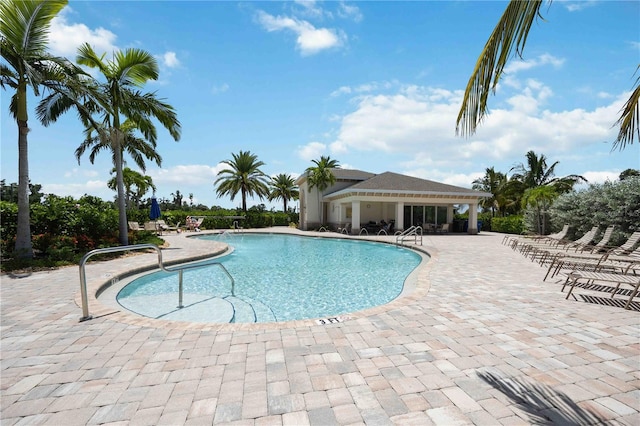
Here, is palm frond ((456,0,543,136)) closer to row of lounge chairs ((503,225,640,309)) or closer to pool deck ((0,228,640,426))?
pool deck ((0,228,640,426))

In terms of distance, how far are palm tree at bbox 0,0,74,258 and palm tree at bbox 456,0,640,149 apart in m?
12.0

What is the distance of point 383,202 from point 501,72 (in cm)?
2414

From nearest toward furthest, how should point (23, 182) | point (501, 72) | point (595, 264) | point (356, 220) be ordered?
point (501, 72), point (595, 264), point (23, 182), point (356, 220)

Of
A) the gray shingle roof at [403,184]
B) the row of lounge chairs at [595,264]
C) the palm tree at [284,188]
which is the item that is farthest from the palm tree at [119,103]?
the palm tree at [284,188]

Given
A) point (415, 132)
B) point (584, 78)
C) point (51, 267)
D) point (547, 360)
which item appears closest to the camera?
point (547, 360)

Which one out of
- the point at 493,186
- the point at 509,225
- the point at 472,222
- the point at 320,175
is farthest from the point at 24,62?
the point at 493,186

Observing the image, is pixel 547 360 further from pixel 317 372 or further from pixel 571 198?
pixel 571 198

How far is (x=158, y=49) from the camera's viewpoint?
13.2m

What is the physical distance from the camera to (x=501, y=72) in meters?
2.77

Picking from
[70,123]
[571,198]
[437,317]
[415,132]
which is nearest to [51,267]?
[70,123]

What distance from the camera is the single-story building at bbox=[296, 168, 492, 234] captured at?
22897 millimetres

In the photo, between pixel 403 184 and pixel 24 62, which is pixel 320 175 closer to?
pixel 403 184

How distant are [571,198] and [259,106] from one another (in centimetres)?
1832

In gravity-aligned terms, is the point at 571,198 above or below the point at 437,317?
above
